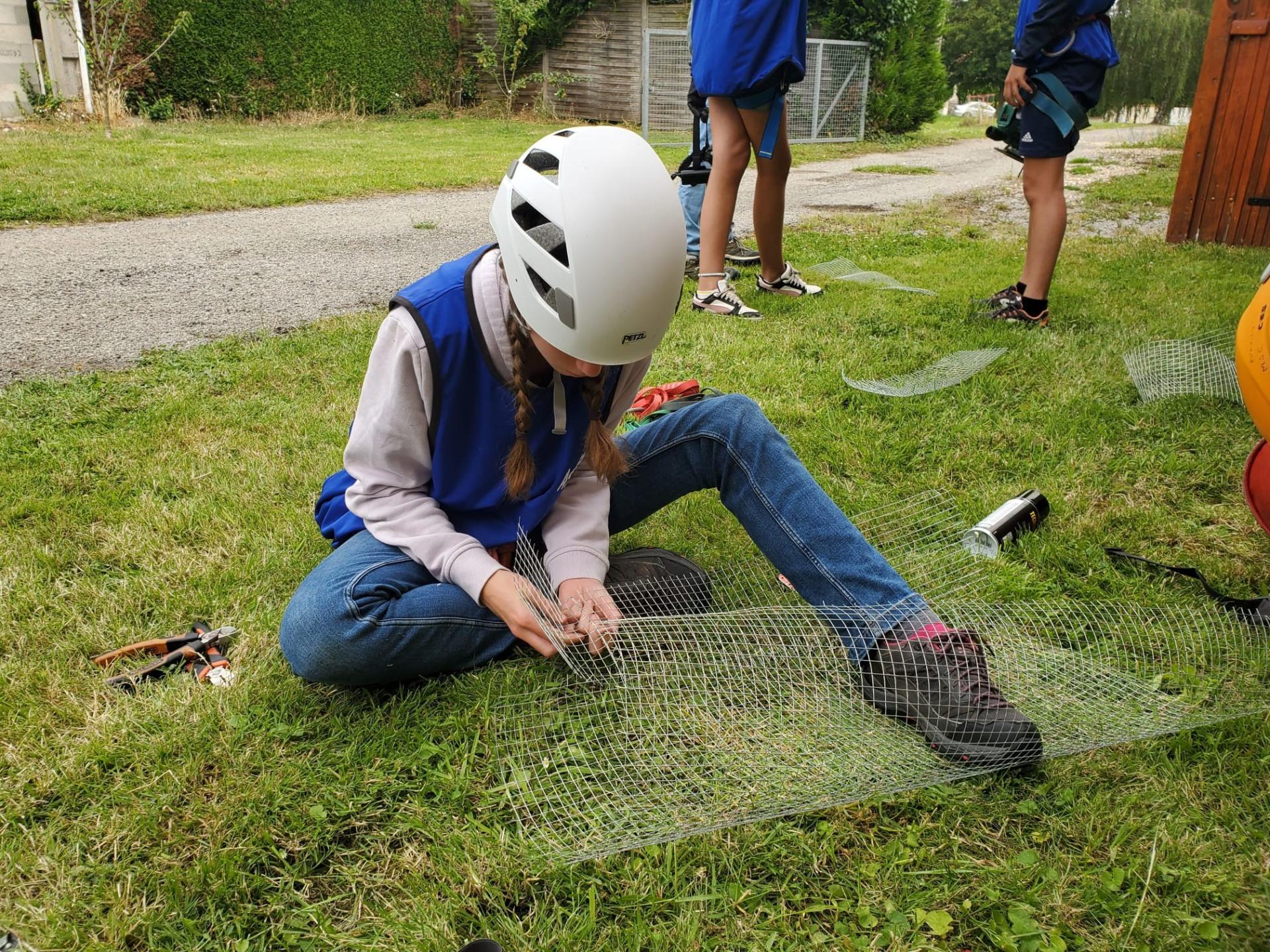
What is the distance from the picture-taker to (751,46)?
4012mm

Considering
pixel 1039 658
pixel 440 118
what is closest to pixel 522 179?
pixel 1039 658

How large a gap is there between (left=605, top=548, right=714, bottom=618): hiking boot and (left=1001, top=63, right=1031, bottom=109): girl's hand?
116 inches

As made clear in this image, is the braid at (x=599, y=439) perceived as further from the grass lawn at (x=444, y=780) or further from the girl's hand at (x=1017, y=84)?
the girl's hand at (x=1017, y=84)

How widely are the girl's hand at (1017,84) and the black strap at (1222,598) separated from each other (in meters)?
2.47

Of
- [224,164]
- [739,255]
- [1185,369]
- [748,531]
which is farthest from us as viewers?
[224,164]

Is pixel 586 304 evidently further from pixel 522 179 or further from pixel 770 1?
pixel 770 1

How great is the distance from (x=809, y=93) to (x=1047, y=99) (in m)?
11.3

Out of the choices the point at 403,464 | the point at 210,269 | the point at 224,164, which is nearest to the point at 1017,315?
the point at 403,464

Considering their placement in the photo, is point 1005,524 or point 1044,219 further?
point 1044,219

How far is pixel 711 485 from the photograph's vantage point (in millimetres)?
2049

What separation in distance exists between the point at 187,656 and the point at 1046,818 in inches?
63.2

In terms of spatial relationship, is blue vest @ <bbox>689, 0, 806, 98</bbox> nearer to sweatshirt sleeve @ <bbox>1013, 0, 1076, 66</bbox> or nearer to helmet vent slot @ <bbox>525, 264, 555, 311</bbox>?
sweatshirt sleeve @ <bbox>1013, 0, 1076, 66</bbox>

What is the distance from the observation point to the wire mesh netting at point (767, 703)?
151cm

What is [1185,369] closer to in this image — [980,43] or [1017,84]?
[1017,84]
